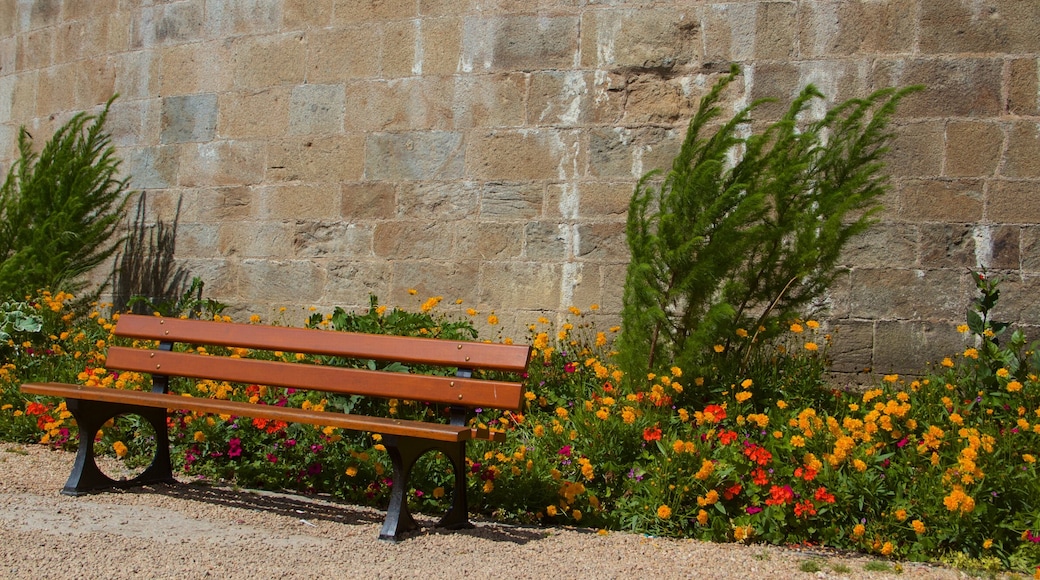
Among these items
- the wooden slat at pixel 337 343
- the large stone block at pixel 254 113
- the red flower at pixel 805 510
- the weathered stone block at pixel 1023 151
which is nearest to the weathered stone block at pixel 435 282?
the large stone block at pixel 254 113

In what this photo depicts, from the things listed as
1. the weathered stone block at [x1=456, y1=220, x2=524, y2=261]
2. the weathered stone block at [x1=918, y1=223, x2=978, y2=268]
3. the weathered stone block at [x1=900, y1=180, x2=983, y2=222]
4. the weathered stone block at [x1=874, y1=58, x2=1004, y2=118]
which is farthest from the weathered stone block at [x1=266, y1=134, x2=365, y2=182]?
the weathered stone block at [x1=918, y1=223, x2=978, y2=268]

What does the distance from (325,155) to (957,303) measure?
13.3 ft

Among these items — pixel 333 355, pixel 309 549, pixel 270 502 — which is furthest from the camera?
pixel 270 502

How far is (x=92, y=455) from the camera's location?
4.29 meters

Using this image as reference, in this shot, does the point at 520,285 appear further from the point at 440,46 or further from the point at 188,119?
the point at 188,119

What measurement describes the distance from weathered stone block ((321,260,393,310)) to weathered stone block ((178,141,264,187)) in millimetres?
937

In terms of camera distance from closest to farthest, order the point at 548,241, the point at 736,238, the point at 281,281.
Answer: the point at 736,238 → the point at 548,241 → the point at 281,281

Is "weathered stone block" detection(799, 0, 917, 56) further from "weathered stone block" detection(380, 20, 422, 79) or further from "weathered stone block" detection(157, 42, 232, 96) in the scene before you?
"weathered stone block" detection(157, 42, 232, 96)

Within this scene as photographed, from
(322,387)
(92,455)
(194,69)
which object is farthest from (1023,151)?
(194,69)

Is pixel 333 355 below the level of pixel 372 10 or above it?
below

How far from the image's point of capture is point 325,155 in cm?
639

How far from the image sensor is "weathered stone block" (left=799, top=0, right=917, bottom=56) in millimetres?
5340

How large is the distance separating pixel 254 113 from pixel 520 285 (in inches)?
92.1

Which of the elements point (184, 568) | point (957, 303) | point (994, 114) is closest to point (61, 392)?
point (184, 568)
